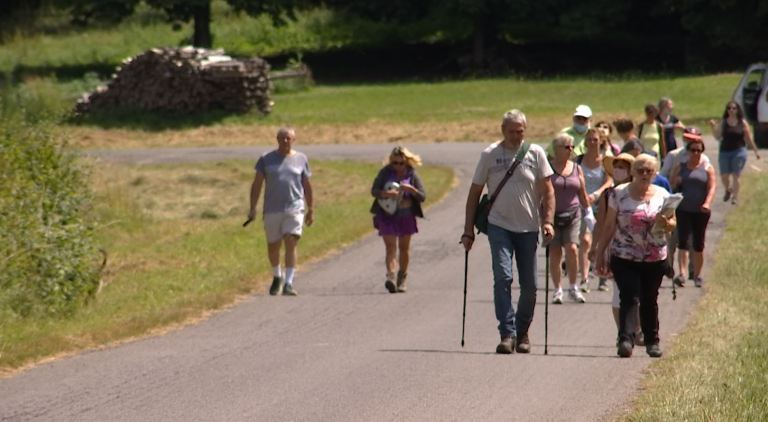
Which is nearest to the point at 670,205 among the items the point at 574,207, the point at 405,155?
the point at 574,207

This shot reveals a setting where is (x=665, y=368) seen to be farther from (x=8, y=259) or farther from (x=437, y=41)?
(x=437, y=41)

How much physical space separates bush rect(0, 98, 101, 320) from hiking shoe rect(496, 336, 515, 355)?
4630 mm

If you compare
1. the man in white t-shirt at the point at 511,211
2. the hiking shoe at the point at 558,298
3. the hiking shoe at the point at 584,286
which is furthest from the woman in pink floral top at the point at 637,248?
the hiking shoe at the point at 584,286

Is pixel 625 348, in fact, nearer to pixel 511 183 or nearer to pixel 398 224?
pixel 511 183

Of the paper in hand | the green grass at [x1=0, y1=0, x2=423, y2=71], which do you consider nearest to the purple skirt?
the paper in hand

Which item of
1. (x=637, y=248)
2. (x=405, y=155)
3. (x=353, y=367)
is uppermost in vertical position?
(x=405, y=155)

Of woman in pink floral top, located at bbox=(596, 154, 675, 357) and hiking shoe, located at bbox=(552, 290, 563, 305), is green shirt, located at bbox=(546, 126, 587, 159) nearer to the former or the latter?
hiking shoe, located at bbox=(552, 290, 563, 305)

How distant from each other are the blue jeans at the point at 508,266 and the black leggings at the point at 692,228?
14.2 ft

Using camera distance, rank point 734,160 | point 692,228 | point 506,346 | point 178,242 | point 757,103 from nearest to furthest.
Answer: point 506,346 < point 692,228 < point 178,242 < point 734,160 < point 757,103

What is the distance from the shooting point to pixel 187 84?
3900 cm

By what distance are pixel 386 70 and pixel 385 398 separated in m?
44.3

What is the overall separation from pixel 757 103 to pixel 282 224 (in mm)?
17699

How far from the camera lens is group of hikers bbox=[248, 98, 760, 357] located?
960 cm

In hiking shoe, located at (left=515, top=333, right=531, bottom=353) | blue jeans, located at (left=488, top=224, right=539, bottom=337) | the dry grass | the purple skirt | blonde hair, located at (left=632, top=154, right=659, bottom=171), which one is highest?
blonde hair, located at (left=632, top=154, right=659, bottom=171)
